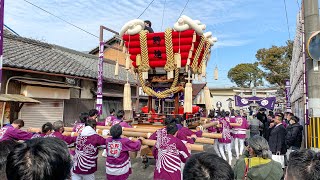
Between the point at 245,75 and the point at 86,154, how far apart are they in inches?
1361

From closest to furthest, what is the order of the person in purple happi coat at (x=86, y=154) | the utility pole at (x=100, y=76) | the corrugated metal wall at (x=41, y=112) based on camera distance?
the person in purple happi coat at (x=86, y=154) < the corrugated metal wall at (x=41, y=112) < the utility pole at (x=100, y=76)

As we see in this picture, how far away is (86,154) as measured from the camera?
168 inches

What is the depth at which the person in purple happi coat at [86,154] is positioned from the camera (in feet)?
14.0

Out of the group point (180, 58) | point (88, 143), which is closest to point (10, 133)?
point (88, 143)

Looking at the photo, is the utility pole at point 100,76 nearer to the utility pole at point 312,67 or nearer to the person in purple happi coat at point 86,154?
the person in purple happi coat at point 86,154

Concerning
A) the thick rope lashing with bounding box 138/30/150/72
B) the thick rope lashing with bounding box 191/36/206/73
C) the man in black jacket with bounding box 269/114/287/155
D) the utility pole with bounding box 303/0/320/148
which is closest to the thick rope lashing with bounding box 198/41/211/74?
the thick rope lashing with bounding box 191/36/206/73

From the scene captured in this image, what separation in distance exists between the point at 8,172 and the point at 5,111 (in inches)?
279

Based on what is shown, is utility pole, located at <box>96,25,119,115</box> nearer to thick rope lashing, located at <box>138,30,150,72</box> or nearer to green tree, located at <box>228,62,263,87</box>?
thick rope lashing, located at <box>138,30,150,72</box>

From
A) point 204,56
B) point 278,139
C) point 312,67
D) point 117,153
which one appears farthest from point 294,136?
point 117,153

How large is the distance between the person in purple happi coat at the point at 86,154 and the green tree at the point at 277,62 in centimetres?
2393

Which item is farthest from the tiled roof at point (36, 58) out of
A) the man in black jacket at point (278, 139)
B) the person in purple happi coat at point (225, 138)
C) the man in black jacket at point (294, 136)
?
the man in black jacket at point (294, 136)

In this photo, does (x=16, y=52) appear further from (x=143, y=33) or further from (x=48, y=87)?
(x=143, y=33)

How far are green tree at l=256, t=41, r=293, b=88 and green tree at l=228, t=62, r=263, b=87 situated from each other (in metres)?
8.14

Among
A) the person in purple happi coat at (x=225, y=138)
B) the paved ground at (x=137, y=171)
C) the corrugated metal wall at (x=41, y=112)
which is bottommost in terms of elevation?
the paved ground at (x=137, y=171)
